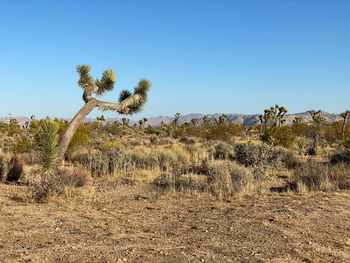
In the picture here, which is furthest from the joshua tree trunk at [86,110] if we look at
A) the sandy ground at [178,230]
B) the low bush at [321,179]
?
the low bush at [321,179]

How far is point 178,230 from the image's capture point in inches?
207

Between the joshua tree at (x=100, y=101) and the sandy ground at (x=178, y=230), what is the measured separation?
2.78 meters

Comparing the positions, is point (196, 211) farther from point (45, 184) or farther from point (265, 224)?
point (45, 184)

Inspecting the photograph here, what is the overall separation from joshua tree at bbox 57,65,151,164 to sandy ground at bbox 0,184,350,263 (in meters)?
2.78

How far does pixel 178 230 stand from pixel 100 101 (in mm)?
7135

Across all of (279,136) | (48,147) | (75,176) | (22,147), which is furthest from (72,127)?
(279,136)

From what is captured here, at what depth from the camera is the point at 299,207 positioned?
672 cm

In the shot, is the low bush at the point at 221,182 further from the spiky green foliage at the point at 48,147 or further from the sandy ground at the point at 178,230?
the spiky green foliage at the point at 48,147

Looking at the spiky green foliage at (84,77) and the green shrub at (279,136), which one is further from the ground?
the spiky green foliage at (84,77)

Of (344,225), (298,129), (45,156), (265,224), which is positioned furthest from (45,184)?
(298,129)

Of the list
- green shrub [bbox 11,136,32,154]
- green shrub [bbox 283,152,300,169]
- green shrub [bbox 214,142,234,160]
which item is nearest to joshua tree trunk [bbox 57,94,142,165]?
green shrub [bbox 11,136,32,154]

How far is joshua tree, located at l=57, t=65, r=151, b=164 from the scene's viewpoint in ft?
32.6

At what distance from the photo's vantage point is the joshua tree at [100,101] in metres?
9.92

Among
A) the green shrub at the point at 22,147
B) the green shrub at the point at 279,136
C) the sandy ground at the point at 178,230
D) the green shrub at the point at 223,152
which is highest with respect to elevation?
the green shrub at the point at 279,136
